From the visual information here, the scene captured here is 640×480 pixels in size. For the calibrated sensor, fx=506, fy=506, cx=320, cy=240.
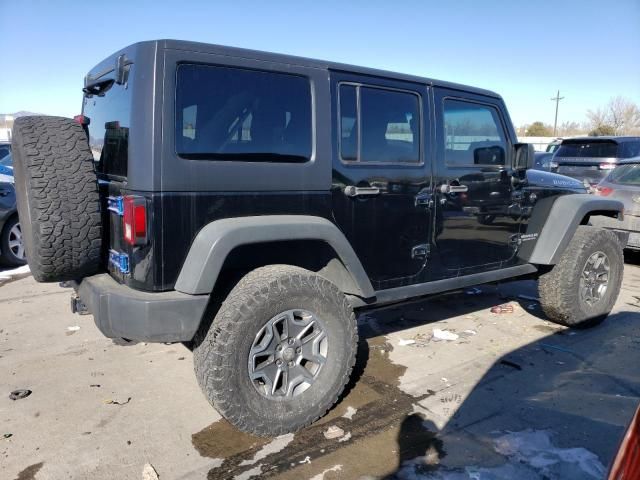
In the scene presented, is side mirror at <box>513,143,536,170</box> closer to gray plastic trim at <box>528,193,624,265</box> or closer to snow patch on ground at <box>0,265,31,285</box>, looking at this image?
gray plastic trim at <box>528,193,624,265</box>

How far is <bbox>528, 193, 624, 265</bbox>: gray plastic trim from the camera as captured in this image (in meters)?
4.40

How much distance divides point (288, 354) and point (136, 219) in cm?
113

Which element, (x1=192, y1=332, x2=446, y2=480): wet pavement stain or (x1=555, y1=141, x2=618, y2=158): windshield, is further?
(x1=555, y1=141, x2=618, y2=158): windshield

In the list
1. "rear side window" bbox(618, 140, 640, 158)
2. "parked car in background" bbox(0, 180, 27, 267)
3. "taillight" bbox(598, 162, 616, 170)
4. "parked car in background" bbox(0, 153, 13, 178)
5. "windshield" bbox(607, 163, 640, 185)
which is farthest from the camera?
"rear side window" bbox(618, 140, 640, 158)

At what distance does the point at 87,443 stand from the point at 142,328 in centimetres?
87

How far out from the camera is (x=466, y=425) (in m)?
3.04

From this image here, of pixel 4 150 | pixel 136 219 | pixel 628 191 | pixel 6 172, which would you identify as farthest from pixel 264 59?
pixel 4 150

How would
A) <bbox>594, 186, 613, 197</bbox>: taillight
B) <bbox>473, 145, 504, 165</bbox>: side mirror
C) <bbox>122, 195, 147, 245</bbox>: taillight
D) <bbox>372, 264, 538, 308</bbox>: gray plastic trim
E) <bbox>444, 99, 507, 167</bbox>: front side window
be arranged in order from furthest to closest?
1. <bbox>594, 186, 613, 197</bbox>: taillight
2. <bbox>473, 145, 504, 165</bbox>: side mirror
3. <bbox>444, 99, 507, 167</bbox>: front side window
4. <bbox>372, 264, 538, 308</bbox>: gray plastic trim
5. <bbox>122, 195, 147, 245</bbox>: taillight

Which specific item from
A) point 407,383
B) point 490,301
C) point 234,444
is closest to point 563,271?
point 490,301

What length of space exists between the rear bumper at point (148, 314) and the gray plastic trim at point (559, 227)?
3.10 m

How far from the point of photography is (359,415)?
3.19 meters

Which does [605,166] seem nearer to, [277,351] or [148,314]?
[277,351]

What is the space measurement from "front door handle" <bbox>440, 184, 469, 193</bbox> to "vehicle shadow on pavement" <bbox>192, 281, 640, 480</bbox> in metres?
1.36

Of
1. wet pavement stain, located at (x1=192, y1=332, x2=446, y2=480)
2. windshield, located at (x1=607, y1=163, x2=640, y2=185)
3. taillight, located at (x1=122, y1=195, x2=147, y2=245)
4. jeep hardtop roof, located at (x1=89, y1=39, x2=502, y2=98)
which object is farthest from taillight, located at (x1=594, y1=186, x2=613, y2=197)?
taillight, located at (x1=122, y1=195, x2=147, y2=245)
